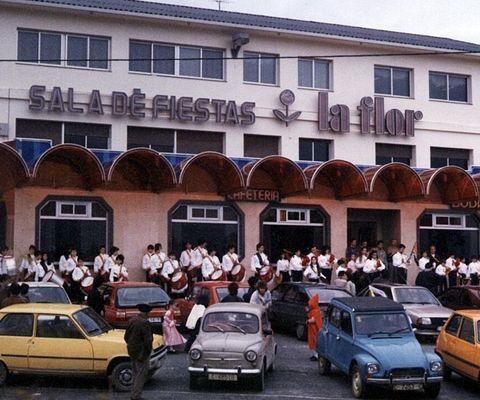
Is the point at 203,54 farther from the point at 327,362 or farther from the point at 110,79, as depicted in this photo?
the point at 327,362

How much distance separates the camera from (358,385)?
12.9 meters

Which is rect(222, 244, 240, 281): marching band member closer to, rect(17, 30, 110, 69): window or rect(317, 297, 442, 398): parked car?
rect(17, 30, 110, 69): window

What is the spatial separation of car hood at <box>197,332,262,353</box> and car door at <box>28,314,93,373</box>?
2033 millimetres

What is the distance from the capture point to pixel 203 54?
26.8m

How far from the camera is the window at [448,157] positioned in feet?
96.8

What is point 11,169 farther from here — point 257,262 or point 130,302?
point 257,262

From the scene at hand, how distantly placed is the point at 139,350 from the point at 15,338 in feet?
8.33

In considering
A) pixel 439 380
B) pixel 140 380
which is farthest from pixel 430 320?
pixel 140 380

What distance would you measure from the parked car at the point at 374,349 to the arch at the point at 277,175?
9890 mm

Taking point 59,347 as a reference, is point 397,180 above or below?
above

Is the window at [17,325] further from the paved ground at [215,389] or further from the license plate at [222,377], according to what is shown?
the license plate at [222,377]

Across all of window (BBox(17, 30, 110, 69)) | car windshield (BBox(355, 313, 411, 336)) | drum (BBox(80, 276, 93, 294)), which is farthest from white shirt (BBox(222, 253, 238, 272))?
car windshield (BBox(355, 313, 411, 336))

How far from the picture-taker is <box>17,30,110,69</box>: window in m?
24.4

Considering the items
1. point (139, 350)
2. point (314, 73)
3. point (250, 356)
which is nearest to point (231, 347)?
point (250, 356)
